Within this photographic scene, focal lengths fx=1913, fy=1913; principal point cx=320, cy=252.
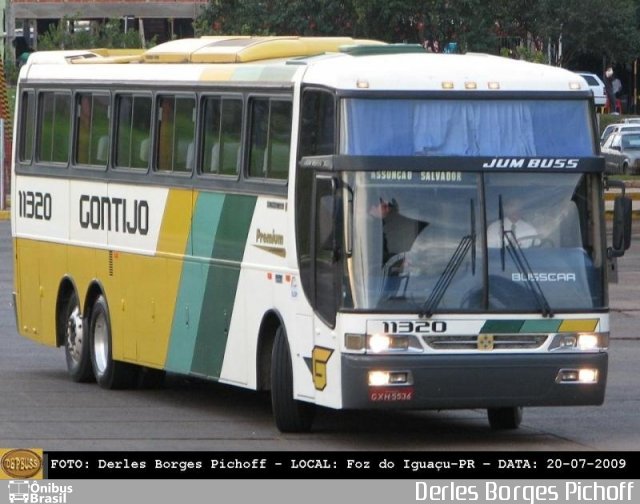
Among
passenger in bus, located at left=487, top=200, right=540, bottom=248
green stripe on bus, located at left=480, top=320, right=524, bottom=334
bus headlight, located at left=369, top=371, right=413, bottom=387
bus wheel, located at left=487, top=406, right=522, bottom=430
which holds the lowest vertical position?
bus wheel, located at left=487, top=406, right=522, bottom=430

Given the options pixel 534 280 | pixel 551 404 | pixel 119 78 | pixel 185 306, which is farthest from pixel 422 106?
pixel 119 78

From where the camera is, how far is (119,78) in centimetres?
1675

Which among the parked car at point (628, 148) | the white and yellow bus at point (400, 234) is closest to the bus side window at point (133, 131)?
the white and yellow bus at point (400, 234)

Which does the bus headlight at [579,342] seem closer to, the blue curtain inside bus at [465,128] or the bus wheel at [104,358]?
the blue curtain inside bus at [465,128]

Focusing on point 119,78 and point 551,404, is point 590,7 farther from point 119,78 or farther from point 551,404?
point 551,404

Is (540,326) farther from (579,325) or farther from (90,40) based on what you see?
(90,40)

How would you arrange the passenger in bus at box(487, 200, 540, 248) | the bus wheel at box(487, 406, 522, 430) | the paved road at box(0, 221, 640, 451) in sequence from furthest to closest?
the bus wheel at box(487, 406, 522, 430)
the paved road at box(0, 221, 640, 451)
the passenger in bus at box(487, 200, 540, 248)

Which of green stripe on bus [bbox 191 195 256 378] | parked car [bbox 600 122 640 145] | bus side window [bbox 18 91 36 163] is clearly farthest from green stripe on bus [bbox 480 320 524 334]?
parked car [bbox 600 122 640 145]

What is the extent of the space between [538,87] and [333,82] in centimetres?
141

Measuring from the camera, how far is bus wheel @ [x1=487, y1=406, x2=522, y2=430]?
45.3 ft

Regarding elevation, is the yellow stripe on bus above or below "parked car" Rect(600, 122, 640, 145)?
above

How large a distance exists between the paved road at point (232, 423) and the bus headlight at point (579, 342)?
2.28 ft

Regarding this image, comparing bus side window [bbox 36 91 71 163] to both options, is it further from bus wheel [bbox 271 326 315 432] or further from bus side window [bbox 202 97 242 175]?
bus wheel [bbox 271 326 315 432]

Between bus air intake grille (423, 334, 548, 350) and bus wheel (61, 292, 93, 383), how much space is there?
223 inches
